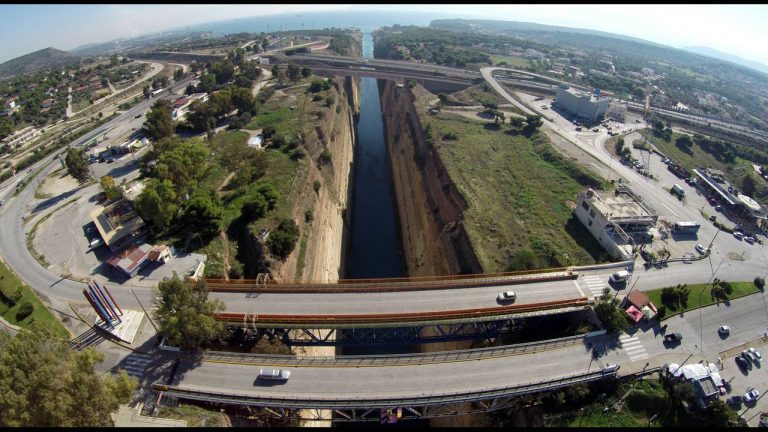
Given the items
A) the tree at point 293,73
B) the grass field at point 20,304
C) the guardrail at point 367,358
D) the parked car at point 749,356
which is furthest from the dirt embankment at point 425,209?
the grass field at point 20,304

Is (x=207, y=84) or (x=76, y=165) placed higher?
(x=207, y=84)

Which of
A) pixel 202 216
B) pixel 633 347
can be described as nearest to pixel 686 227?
pixel 633 347

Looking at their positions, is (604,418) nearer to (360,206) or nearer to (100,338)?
(100,338)

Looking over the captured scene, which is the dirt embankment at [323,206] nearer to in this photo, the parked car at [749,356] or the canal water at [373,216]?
the canal water at [373,216]

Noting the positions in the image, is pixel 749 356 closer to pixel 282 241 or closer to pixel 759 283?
pixel 759 283

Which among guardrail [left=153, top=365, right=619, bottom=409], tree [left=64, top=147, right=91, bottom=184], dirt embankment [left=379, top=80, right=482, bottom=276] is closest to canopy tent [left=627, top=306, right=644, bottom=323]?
guardrail [left=153, top=365, right=619, bottom=409]
